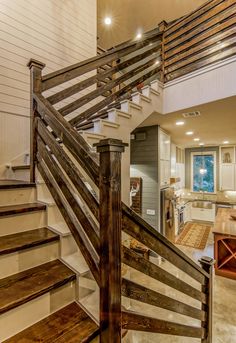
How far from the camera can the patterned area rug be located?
6.06m

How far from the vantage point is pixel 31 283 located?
1246 millimetres

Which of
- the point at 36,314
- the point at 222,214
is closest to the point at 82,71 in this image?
the point at 36,314

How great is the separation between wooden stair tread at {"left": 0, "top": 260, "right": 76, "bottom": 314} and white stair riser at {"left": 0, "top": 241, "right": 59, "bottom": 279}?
0.03 metres

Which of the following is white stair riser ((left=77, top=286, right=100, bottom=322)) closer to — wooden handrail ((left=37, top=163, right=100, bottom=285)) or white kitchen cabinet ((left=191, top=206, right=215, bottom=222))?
wooden handrail ((left=37, top=163, right=100, bottom=285))

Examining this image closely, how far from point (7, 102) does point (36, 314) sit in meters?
2.61

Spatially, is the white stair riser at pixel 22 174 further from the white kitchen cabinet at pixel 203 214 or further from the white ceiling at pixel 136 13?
the white kitchen cabinet at pixel 203 214

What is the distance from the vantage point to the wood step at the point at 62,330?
1.06 meters

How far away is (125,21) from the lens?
Answer: 18.2 feet

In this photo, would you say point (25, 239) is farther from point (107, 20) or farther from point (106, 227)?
point (107, 20)

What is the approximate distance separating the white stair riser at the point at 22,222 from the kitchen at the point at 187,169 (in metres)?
2.87

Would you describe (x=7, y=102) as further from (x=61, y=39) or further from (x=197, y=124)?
(x=197, y=124)

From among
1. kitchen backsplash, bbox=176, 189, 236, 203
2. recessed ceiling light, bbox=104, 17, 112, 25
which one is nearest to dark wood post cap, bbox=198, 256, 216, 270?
recessed ceiling light, bbox=104, 17, 112, 25

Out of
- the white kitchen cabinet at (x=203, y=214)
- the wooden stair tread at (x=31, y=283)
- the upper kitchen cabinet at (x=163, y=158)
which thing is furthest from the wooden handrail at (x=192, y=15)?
the white kitchen cabinet at (x=203, y=214)

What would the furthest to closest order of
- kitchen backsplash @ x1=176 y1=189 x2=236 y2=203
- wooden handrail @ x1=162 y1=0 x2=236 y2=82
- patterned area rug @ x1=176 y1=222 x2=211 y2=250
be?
kitchen backsplash @ x1=176 y1=189 x2=236 y2=203, patterned area rug @ x1=176 y1=222 x2=211 y2=250, wooden handrail @ x1=162 y1=0 x2=236 y2=82
